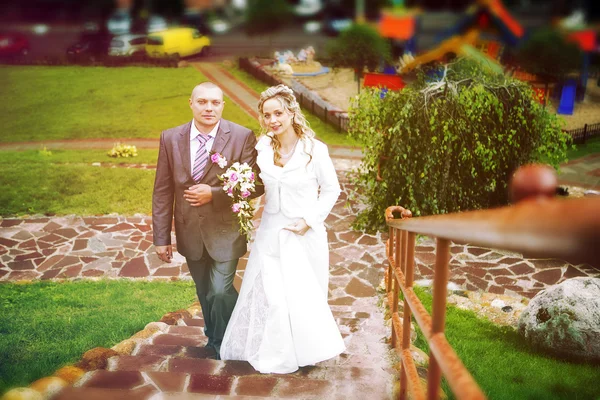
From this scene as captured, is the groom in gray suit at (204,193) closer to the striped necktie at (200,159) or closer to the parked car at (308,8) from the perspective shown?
the striped necktie at (200,159)

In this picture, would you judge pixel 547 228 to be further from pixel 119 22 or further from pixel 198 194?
pixel 119 22

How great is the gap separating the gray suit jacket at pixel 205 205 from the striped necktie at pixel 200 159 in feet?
0.13

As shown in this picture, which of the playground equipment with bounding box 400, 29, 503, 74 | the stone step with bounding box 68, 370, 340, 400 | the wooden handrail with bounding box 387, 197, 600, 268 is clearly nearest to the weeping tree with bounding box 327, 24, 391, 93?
the playground equipment with bounding box 400, 29, 503, 74

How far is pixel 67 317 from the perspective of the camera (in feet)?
17.4

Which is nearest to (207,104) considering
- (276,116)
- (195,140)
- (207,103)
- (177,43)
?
(207,103)

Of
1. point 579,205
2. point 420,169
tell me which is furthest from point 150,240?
point 579,205

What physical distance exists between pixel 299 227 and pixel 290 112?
813 millimetres

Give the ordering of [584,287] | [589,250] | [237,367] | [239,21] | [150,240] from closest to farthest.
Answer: [589,250], [237,367], [584,287], [150,240], [239,21]

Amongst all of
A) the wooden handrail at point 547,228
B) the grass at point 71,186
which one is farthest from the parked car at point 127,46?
the wooden handrail at point 547,228

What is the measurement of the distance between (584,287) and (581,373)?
0.94 m

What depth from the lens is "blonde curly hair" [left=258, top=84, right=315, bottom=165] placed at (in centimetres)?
374

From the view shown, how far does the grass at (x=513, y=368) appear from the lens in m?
3.71

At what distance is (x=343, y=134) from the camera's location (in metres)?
14.9

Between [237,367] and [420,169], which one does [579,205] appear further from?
[420,169]
